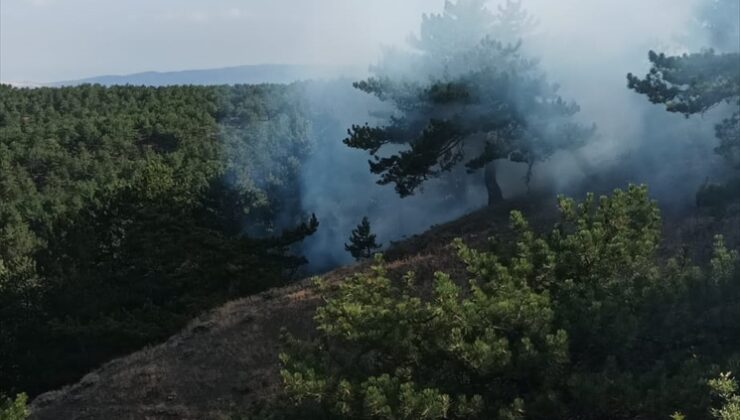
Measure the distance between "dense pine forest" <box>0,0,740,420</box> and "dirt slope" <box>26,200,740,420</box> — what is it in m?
0.11

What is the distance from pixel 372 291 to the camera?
9445 mm

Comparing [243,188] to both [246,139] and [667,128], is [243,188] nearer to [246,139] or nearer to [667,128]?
[667,128]

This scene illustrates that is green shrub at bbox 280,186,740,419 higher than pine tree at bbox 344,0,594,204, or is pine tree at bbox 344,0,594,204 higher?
pine tree at bbox 344,0,594,204

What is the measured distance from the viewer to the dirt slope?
55.5ft

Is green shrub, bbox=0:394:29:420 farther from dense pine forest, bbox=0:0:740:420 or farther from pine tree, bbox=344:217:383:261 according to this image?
pine tree, bbox=344:217:383:261

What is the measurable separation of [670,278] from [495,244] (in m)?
2.12

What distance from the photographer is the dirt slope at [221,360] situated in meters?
16.9

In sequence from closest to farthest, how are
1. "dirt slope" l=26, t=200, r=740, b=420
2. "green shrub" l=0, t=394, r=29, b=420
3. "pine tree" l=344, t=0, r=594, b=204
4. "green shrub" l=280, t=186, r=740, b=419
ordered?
"green shrub" l=280, t=186, r=740, b=419 < "green shrub" l=0, t=394, r=29, b=420 < "dirt slope" l=26, t=200, r=740, b=420 < "pine tree" l=344, t=0, r=594, b=204

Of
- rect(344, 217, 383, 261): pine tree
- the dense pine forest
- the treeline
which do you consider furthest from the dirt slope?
rect(344, 217, 383, 261): pine tree

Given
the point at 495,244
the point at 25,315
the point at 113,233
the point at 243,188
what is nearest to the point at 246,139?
the point at 243,188

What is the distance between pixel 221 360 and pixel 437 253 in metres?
7.40

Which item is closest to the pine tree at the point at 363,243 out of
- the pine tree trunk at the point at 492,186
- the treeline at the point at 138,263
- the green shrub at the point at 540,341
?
the treeline at the point at 138,263

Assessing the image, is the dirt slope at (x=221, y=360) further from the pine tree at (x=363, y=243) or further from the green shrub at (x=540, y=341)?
the pine tree at (x=363, y=243)

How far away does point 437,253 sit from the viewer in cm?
2341
